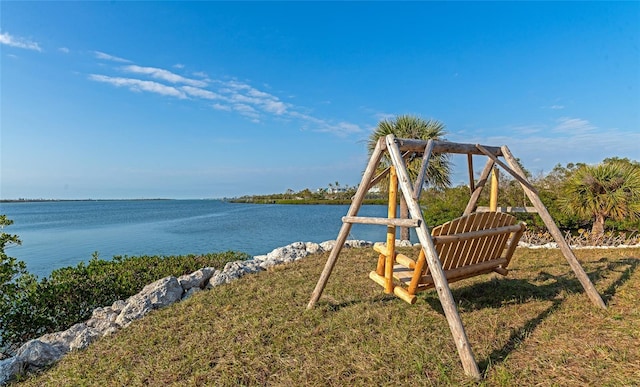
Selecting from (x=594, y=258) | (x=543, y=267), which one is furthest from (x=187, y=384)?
(x=594, y=258)

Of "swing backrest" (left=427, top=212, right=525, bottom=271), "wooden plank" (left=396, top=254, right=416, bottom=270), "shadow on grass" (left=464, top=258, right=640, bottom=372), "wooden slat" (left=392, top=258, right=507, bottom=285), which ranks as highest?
"swing backrest" (left=427, top=212, right=525, bottom=271)

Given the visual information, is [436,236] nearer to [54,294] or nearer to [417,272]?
[417,272]

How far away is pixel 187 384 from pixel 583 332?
12.3ft

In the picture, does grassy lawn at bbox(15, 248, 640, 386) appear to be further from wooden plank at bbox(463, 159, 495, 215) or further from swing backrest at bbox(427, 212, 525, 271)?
wooden plank at bbox(463, 159, 495, 215)

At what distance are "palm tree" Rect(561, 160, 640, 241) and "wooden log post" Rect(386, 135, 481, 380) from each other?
29.5 ft

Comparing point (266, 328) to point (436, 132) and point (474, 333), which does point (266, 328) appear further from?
point (436, 132)

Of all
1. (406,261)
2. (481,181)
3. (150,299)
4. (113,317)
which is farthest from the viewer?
(481,181)

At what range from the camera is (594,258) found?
21.2 ft

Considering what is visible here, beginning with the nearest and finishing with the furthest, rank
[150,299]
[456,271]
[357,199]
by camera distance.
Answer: [456,271]
[357,199]
[150,299]

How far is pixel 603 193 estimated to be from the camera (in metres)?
9.13

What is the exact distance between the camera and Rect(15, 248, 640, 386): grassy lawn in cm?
258

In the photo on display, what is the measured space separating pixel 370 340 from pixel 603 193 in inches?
388

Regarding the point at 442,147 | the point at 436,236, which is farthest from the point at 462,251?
the point at 442,147

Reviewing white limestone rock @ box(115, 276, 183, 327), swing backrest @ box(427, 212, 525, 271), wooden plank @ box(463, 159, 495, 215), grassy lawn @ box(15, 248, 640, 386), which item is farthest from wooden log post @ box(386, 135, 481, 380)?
white limestone rock @ box(115, 276, 183, 327)
